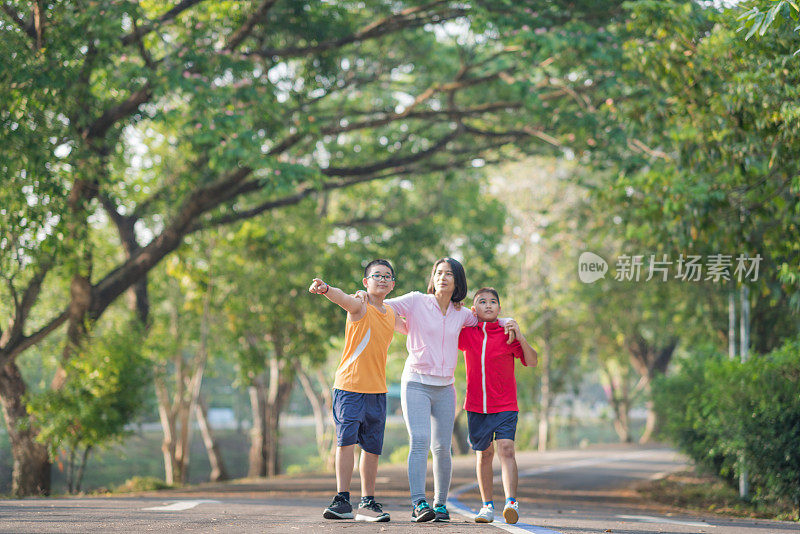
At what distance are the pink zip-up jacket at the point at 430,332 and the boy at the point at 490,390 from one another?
0.19m

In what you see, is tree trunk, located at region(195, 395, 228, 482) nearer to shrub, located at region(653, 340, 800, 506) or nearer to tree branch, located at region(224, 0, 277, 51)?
tree branch, located at region(224, 0, 277, 51)

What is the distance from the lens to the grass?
368 inches

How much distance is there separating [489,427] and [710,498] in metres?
7.12

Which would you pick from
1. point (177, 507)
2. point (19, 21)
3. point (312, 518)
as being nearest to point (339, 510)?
point (312, 518)

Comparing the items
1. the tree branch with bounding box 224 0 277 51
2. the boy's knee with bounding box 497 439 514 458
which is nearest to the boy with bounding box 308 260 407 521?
the boy's knee with bounding box 497 439 514 458

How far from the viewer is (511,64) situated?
1411cm

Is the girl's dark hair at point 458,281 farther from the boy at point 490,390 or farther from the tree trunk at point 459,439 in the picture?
the tree trunk at point 459,439

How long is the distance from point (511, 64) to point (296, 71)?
13.7ft

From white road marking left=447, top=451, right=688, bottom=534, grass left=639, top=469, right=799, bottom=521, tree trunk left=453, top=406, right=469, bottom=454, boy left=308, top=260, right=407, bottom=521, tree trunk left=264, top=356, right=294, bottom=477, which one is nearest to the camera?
white road marking left=447, top=451, right=688, bottom=534

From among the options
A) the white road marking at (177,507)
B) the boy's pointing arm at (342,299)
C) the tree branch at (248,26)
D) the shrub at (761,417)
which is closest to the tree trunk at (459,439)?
the shrub at (761,417)

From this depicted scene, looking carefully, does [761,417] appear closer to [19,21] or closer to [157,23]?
[157,23]

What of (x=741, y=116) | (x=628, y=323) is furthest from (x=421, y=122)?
(x=628, y=323)

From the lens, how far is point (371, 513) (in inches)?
231

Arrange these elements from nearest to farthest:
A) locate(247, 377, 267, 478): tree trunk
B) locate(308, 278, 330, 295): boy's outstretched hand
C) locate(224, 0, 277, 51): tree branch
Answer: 1. locate(308, 278, 330, 295): boy's outstretched hand
2. locate(224, 0, 277, 51): tree branch
3. locate(247, 377, 267, 478): tree trunk
